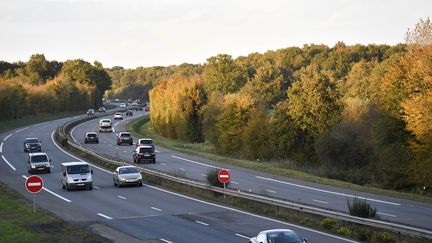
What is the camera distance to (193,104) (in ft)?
330

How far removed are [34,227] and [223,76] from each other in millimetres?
111692

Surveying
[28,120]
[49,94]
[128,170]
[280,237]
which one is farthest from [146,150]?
[49,94]

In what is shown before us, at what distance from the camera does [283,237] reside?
59.1 ft

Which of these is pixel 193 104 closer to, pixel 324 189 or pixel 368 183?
A: pixel 368 183

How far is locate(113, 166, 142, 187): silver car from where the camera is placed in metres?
40.3

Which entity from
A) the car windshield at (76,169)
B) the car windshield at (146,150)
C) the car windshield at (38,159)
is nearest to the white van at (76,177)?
the car windshield at (76,169)

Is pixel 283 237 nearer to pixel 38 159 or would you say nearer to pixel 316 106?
pixel 38 159

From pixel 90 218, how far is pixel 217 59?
376 ft

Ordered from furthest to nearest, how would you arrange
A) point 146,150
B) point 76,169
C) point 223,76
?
point 223,76
point 146,150
point 76,169

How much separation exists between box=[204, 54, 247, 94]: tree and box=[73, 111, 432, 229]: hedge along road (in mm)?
70349

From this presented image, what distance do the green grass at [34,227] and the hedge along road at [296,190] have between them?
11.5 m

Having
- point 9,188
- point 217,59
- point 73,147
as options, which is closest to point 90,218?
point 9,188

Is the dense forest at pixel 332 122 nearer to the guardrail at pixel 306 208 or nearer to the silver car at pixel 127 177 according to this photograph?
the guardrail at pixel 306 208

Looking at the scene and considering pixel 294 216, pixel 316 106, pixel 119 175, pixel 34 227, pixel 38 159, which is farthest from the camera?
pixel 316 106
